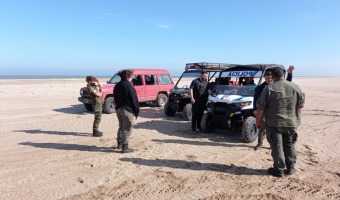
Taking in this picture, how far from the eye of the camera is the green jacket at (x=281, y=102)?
4766 millimetres

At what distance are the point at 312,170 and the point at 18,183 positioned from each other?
5.09 metres

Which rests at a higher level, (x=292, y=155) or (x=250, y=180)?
(x=292, y=155)

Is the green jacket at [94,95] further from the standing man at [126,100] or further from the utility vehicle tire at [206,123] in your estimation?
the utility vehicle tire at [206,123]

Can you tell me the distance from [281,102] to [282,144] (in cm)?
75

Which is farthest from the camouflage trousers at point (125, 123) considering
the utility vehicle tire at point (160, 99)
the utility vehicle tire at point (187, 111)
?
the utility vehicle tire at point (160, 99)

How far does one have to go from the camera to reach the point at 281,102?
15.6ft

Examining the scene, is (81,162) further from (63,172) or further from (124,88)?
(124,88)

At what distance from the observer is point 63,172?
17.0 ft

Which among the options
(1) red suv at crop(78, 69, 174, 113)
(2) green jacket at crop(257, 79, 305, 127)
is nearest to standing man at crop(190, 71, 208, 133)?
(2) green jacket at crop(257, 79, 305, 127)

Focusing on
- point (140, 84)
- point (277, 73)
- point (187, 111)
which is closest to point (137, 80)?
point (140, 84)

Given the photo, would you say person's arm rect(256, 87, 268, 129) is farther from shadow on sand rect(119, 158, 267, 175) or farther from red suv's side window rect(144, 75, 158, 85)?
red suv's side window rect(144, 75, 158, 85)

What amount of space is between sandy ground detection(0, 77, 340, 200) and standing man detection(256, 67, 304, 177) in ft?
1.48

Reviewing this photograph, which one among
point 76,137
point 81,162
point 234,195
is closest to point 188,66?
point 76,137

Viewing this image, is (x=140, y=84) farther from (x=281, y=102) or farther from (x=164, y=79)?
(x=281, y=102)
